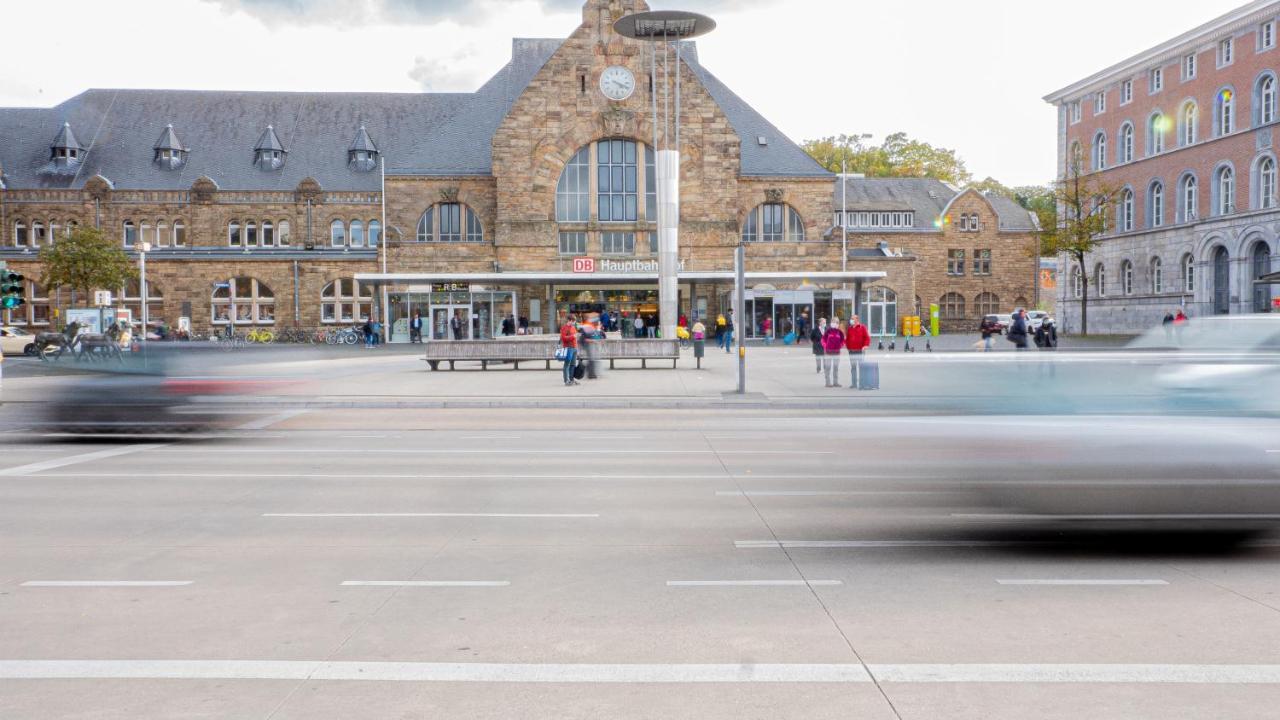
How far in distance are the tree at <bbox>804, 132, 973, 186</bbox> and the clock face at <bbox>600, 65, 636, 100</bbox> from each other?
3939 cm

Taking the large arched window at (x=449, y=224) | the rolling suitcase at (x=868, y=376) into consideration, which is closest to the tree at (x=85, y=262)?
the large arched window at (x=449, y=224)

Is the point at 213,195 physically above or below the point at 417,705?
above

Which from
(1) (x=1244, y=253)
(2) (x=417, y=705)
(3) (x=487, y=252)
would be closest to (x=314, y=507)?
(2) (x=417, y=705)

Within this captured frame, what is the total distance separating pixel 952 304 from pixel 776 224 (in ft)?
79.7

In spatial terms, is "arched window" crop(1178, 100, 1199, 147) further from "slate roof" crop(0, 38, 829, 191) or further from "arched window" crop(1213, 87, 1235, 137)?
"slate roof" crop(0, 38, 829, 191)

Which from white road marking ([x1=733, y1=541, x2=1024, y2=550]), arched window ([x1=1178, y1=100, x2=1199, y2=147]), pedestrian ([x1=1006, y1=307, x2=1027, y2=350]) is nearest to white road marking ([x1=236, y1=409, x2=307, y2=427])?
white road marking ([x1=733, y1=541, x2=1024, y2=550])

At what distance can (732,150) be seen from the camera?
55406 mm

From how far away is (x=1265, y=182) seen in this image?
5119 centimetres

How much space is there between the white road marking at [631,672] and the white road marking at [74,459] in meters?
7.75

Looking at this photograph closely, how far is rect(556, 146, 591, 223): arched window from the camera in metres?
55.6

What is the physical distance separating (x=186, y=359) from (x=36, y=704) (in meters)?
11.0

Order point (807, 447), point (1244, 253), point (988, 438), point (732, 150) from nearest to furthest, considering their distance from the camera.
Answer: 1. point (988, 438)
2. point (807, 447)
3. point (1244, 253)
4. point (732, 150)

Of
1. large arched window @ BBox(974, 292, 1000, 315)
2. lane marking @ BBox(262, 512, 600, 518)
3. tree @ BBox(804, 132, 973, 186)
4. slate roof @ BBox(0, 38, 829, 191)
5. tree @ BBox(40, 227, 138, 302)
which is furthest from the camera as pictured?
tree @ BBox(804, 132, 973, 186)

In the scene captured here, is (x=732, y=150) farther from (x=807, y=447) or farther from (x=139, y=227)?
(x=807, y=447)
